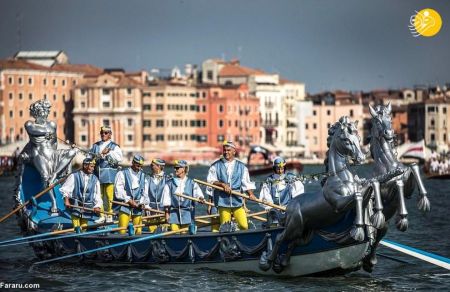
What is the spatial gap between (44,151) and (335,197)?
26.9 feet

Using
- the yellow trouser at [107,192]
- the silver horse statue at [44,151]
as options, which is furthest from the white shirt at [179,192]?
the silver horse statue at [44,151]

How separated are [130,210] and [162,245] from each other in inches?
69.8

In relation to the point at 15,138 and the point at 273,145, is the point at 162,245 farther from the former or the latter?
the point at 273,145

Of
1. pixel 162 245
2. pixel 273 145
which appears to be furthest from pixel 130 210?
pixel 273 145

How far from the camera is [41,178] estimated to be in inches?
1046

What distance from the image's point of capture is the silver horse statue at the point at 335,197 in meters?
20.4

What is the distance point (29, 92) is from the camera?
135m

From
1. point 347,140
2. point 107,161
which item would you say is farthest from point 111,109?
point 347,140

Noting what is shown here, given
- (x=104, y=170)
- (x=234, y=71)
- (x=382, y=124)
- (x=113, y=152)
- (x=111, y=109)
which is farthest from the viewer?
(x=234, y=71)

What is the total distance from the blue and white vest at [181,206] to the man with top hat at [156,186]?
361 mm

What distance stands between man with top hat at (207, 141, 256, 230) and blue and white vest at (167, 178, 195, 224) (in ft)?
2.45

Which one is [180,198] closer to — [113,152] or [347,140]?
[113,152]

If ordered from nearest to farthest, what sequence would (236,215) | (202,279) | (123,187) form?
(202,279) < (236,215) < (123,187)

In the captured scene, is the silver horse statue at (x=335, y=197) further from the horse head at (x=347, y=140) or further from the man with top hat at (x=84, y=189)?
the man with top hat at (x=84, y=189)
